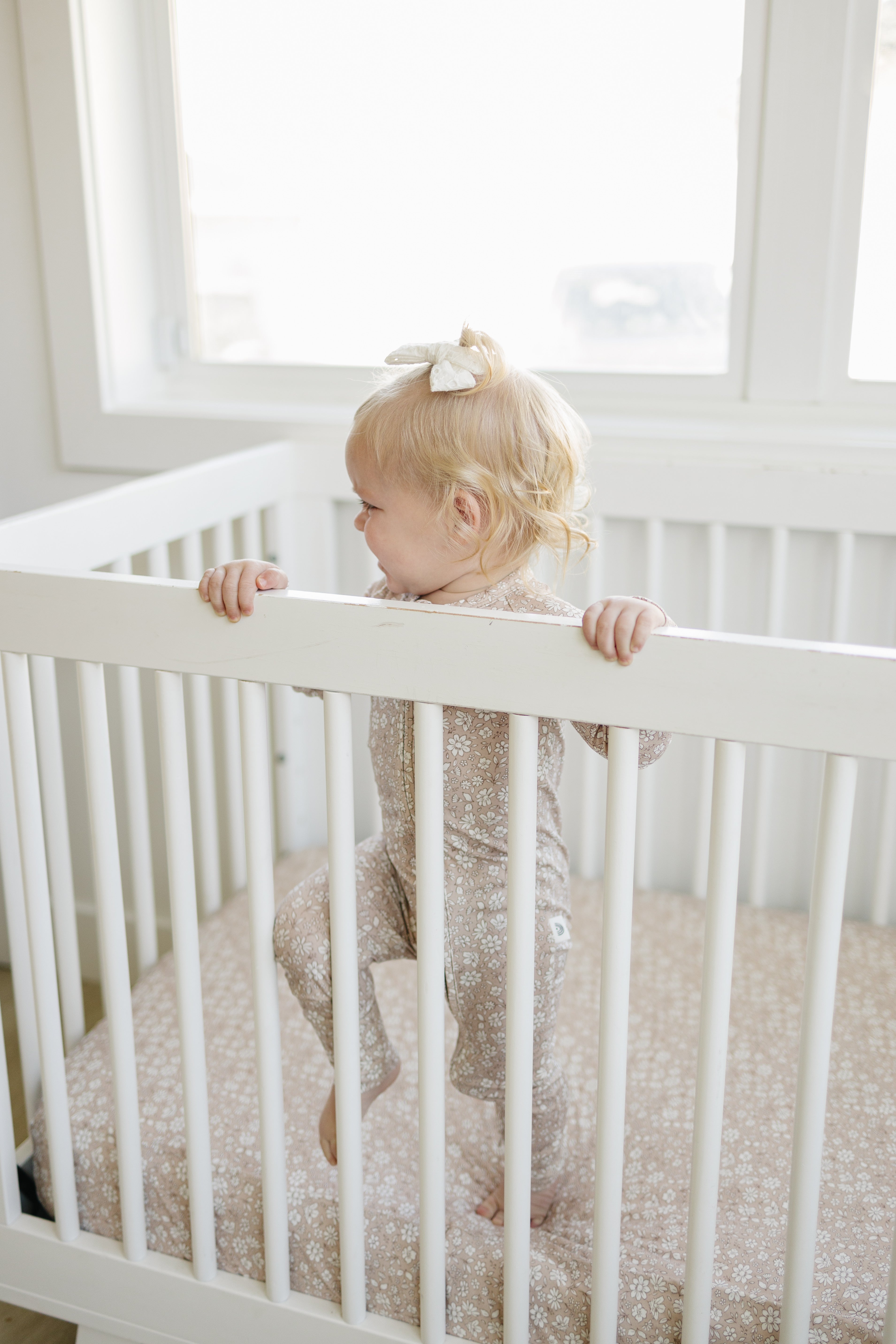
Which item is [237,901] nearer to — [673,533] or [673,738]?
[673,738]

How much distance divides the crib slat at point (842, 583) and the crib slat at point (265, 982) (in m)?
0.74

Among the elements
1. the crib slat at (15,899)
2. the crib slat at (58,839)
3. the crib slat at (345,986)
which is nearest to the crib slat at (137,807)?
the crib slat at (58,839)

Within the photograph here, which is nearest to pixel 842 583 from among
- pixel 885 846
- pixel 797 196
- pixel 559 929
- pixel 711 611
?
pixel 711 611

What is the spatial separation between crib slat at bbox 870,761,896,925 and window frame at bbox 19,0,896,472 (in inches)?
15.1

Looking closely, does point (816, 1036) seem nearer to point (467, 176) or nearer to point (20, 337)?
point (467, 176)

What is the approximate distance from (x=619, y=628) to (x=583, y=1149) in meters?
0.62

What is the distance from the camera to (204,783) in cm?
145

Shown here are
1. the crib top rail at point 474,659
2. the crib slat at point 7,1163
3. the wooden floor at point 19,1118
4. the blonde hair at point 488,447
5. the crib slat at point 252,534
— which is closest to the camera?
the crib top rail at point 474,659

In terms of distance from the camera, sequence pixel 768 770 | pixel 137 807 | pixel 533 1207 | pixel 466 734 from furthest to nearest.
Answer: pixel 768 770
pixel 137 807
pixel 533 1207
pixel 466 734

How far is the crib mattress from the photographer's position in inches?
36.1


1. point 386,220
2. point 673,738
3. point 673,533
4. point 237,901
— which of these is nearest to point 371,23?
point 386,220

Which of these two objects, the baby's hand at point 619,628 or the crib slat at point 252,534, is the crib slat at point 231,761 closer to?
the crib slat at point 252,534

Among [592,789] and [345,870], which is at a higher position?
[345,870]

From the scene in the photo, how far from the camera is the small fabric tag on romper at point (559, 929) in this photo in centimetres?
96
